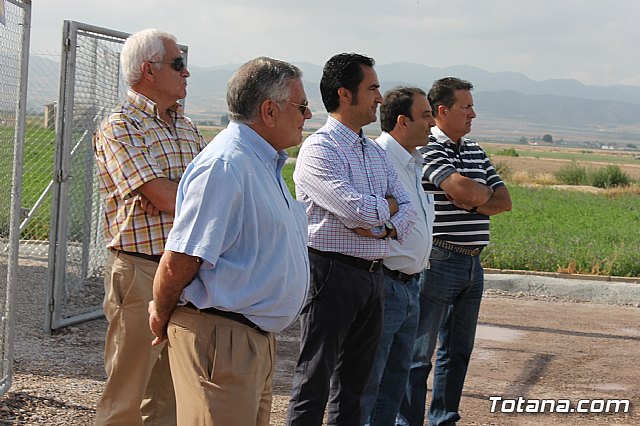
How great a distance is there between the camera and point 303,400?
4645 millimetres

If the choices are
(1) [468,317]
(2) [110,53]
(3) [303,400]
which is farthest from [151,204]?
(2) [110,53]

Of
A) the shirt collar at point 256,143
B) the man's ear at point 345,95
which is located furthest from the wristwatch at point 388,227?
the shirt collar at point 256,143

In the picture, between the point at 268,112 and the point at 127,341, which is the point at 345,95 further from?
the point at 127,341

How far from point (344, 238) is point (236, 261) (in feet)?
4.49

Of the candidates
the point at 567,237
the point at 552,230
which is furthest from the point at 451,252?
the point at 552,230

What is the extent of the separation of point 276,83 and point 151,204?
1.15m

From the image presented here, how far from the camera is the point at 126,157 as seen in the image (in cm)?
441

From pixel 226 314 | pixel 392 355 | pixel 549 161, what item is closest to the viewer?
pixel 226 314

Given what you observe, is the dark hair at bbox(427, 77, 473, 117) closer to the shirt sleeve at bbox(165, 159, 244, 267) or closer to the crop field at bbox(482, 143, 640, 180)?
the shirt sleeve at bbox(165, 159, 244, 267)

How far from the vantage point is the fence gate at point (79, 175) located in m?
7.62

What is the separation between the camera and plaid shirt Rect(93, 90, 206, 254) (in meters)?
4.41

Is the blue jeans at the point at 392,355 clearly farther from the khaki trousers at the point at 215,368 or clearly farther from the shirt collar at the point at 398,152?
the khaki trousers at the point at 215,368

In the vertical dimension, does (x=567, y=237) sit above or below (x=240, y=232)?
below

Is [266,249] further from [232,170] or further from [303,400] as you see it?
[303,400]
